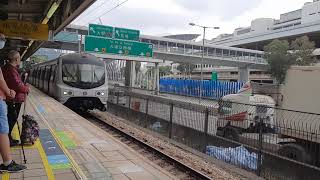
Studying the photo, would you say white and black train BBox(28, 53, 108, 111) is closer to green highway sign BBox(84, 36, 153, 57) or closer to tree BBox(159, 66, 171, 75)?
green highway sign BBox(84, 36, 153, 57)

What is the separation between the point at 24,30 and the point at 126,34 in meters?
20.4

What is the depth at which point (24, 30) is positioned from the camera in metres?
18.8

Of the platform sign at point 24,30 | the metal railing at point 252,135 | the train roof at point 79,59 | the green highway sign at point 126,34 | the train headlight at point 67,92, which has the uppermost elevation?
the green highway sign at point 126,34

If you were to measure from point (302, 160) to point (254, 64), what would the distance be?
233 ft

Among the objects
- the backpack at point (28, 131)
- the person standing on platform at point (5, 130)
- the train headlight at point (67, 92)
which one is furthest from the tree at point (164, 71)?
the person standing on platform at point (5, 130)

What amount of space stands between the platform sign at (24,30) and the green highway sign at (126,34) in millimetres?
19190

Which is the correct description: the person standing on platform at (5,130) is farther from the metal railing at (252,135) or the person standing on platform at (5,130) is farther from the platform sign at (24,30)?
the platform sign at (24,30)

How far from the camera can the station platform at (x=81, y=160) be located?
21.0 feet

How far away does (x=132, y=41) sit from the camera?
38.3m

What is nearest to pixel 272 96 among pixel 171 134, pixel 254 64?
pixel 171 134

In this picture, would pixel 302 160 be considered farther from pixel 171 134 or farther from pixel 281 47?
pixel 281 47

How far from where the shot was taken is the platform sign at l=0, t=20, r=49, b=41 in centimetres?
1824

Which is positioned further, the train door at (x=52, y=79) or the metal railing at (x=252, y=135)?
the train door at (x=52, y=79)

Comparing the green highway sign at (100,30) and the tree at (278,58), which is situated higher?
the green highway sign at (100,30)
